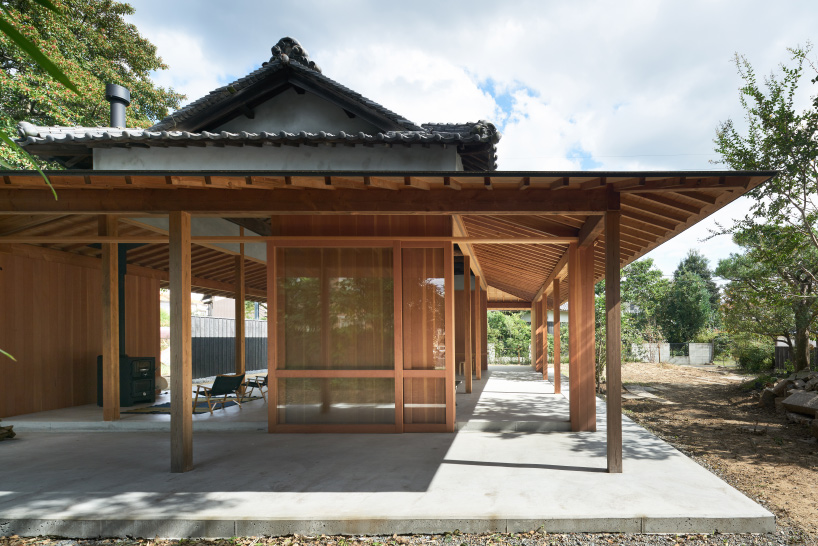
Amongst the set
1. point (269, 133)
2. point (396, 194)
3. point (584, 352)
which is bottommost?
point (584, 352)

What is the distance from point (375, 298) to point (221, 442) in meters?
2.72

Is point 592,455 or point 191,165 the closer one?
point 592,455

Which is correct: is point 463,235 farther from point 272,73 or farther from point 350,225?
point 272,73

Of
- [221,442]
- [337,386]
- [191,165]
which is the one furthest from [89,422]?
[191,165]

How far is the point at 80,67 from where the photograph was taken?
1429 centimetres

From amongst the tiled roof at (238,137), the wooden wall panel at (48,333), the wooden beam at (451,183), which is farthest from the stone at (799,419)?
the wooden wall panel at (48,333)

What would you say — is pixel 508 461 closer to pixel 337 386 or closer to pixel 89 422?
pixel 337 386

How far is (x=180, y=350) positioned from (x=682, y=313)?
33937mm

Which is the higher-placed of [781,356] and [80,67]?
[80,67]

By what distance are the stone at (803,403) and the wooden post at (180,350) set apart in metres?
8.94

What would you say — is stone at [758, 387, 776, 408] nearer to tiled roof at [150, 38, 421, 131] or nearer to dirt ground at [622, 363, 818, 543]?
dirt ground at [622, 363, 818, 543]

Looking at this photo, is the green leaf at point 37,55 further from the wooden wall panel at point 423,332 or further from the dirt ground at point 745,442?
the wooden wall panel at point 423,332

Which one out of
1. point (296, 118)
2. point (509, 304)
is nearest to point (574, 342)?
point (296, 118)

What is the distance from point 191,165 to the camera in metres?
9.09
